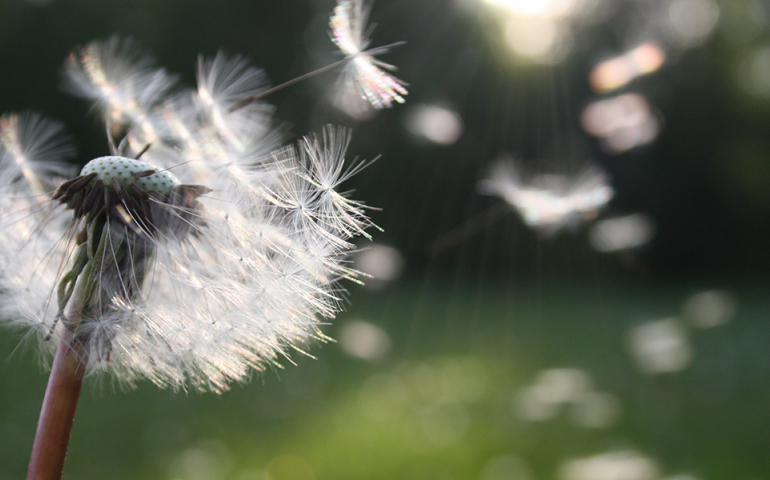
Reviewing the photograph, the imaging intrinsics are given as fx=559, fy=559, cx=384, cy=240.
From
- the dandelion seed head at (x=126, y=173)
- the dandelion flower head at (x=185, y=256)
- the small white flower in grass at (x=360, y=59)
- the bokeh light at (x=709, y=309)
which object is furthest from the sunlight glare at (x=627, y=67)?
the bokeh light at (x=709, y=309)

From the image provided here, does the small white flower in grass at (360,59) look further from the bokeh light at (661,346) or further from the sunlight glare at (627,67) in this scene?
the bokeh light at (661,346)

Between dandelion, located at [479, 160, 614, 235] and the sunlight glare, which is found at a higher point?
the sunlight glare

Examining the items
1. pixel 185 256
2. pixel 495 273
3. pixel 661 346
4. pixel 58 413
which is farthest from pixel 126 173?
pixel 495 273

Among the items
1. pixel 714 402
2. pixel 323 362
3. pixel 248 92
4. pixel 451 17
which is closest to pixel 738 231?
pixel 714 402

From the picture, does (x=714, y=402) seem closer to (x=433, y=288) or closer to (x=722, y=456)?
(x=722, y=456)

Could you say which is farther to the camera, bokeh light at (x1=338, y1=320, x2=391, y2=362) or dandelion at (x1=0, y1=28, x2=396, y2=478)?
bokeh light at (x1=338, y1=320, x2=391, y2=362)

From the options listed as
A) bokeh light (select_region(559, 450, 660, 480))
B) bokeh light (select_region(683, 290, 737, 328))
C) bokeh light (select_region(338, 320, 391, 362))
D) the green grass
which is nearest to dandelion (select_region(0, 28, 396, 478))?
the green grass

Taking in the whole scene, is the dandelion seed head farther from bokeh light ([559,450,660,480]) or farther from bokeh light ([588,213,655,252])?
bokeh light ([559,450,660,480])
